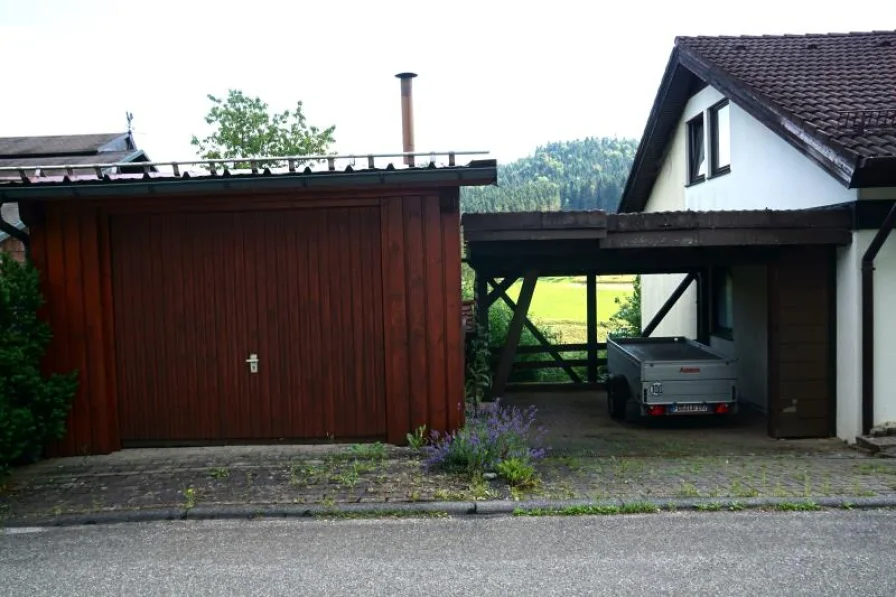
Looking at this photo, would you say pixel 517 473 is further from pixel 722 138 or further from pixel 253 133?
pixel 253 133

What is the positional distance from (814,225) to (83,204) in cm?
839

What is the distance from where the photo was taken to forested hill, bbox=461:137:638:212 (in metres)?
56.2

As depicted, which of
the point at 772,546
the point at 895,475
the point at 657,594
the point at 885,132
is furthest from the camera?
the point at 885,132

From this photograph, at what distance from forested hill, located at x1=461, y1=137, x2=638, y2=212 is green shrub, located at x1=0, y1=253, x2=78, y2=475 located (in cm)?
3773

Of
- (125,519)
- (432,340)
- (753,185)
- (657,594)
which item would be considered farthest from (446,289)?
(753,185)

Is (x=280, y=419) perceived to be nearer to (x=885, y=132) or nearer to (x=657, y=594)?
(x=657, y=594)

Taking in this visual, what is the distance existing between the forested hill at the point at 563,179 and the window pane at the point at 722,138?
102 feet

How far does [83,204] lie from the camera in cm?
924

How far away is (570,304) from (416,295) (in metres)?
31.2

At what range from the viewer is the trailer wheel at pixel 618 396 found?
1305 centimetres

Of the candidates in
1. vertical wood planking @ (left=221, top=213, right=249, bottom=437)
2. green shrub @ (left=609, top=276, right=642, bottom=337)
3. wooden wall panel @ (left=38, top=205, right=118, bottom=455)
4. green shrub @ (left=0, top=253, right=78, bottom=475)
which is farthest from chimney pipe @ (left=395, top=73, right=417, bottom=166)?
green shrub @ (left=609, top=276, right=642, bottom=337)

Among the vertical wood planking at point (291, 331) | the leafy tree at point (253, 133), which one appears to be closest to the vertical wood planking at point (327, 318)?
the vertical wood planking at point (291, 331)

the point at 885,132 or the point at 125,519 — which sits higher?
the point at 885,132

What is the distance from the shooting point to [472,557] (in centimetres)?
606
